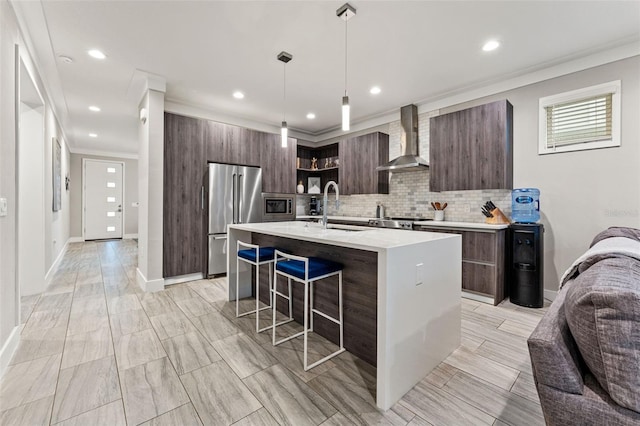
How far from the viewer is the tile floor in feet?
Result: 5.01

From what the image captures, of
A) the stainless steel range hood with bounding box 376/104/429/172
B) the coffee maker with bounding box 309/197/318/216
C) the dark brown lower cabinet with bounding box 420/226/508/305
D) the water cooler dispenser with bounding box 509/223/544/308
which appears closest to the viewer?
the water cooler dispenser with bounding box 509/223/544/308

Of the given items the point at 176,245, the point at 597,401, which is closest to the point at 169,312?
the point at 176,245

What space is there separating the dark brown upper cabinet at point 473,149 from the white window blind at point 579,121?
0.41 metres

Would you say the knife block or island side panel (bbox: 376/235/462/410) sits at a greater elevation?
the knife block

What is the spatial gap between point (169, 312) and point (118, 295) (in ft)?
3.44

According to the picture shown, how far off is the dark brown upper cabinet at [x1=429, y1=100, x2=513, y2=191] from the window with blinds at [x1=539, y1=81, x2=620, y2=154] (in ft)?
1.21

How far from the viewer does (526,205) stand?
3260 mm

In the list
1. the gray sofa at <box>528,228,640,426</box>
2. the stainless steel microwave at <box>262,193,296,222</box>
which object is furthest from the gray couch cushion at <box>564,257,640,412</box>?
the stainless steel microwave at <box>262,193,296,222</box>

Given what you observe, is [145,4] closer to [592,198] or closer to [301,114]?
[301,114]

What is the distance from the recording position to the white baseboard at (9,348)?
190 cm

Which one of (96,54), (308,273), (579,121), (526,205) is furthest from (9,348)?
(579,121)

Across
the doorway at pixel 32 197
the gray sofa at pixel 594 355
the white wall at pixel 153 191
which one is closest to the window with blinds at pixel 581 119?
the gray sofa at pixel 594 355

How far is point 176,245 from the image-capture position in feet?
13.2

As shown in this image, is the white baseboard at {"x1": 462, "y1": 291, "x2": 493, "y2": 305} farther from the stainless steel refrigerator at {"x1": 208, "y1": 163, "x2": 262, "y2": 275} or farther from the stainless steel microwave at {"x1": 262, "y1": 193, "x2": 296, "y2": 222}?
the stainless steel refrigerator at {"x1": 208, "y1": 163, "x2": 262, "y2": 275}
